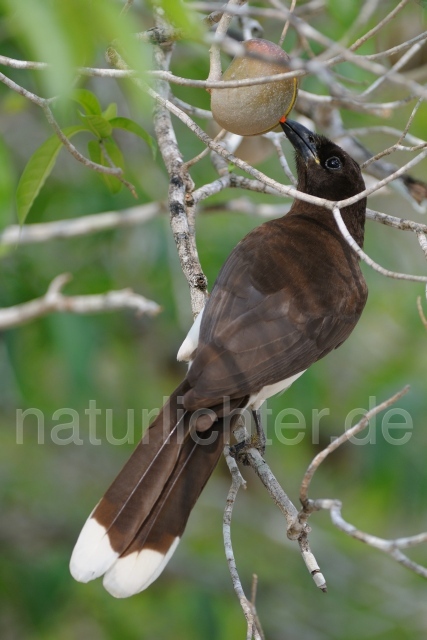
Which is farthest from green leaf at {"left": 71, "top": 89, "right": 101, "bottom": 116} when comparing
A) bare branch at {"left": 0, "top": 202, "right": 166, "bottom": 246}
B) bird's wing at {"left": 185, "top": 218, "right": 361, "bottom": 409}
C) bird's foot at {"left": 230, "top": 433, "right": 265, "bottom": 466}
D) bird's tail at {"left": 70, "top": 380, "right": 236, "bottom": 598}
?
bare branch at {"left": 0, "top": 202, "right": 166, "bottom": 246}

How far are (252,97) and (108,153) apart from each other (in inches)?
35.9

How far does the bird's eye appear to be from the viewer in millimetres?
3984

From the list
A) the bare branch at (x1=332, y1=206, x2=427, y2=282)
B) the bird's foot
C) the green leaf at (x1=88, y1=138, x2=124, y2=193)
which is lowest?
the bird's foot

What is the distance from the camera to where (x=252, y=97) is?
9.01 ft

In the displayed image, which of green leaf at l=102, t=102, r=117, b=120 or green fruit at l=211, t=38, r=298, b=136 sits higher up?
green leaf at l=102, t=102, r=117, b=120

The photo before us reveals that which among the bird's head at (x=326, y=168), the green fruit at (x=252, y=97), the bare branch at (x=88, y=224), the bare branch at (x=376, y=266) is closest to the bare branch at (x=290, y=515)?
the bare branch at (x=376, y=266)

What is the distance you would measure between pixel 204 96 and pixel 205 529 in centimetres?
366

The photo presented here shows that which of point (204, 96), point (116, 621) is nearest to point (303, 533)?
point (204, 96)

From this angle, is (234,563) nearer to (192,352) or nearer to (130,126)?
(192,352)

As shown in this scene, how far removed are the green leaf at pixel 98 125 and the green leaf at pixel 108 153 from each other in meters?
0.08

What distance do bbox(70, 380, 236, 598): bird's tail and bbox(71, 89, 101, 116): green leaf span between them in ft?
3.90

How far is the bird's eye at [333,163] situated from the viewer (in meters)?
3.98

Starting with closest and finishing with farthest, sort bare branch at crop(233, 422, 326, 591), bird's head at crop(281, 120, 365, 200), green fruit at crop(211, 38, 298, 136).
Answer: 1. bare branch at crop(233, 422, 326, 591)
2. green fruit at crop(211, 38, 298, 136)
3. bird's head at crop(281, 120, 365, 200)

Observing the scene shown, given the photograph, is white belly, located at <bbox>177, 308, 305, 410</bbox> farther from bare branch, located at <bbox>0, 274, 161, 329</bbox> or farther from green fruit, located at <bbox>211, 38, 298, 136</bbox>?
green fruit, located at <bbox>211, 38, 298, 136</bbox>
